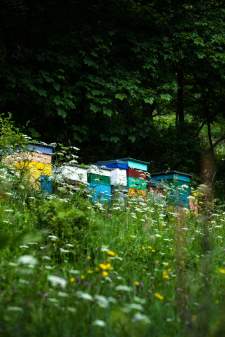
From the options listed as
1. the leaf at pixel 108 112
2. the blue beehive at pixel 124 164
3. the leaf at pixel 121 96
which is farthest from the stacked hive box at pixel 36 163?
the leaf at pixel 121 96

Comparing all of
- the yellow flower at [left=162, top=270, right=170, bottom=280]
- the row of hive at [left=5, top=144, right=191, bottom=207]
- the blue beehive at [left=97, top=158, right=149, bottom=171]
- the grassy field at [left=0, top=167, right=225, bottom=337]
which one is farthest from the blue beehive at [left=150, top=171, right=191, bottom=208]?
the yellow flower at [left=162, top=270, right=170, bottom=280]

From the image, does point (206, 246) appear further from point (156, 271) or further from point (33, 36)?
Result: point (33, 36)

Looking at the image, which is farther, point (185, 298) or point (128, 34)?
point (128, 34)

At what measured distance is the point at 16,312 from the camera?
3.63m

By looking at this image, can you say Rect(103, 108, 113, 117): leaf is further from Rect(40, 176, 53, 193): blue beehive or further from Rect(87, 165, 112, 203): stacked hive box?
Rect(40, 176, 53, 193): blue beehive

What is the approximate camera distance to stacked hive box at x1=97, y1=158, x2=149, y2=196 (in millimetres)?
10766

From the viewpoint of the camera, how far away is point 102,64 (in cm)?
1449

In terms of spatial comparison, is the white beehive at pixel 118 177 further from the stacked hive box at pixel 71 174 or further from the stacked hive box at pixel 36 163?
the stacked hive box at pixel 36 163

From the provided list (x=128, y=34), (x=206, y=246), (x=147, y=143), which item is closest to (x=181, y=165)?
(x=147, y=143)

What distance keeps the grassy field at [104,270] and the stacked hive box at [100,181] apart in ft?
2.39

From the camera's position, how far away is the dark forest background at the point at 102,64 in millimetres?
13820

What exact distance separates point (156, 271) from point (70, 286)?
136cm

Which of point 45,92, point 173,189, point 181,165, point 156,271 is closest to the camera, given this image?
point 156,271

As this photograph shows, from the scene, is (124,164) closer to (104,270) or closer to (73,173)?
(73,173)
